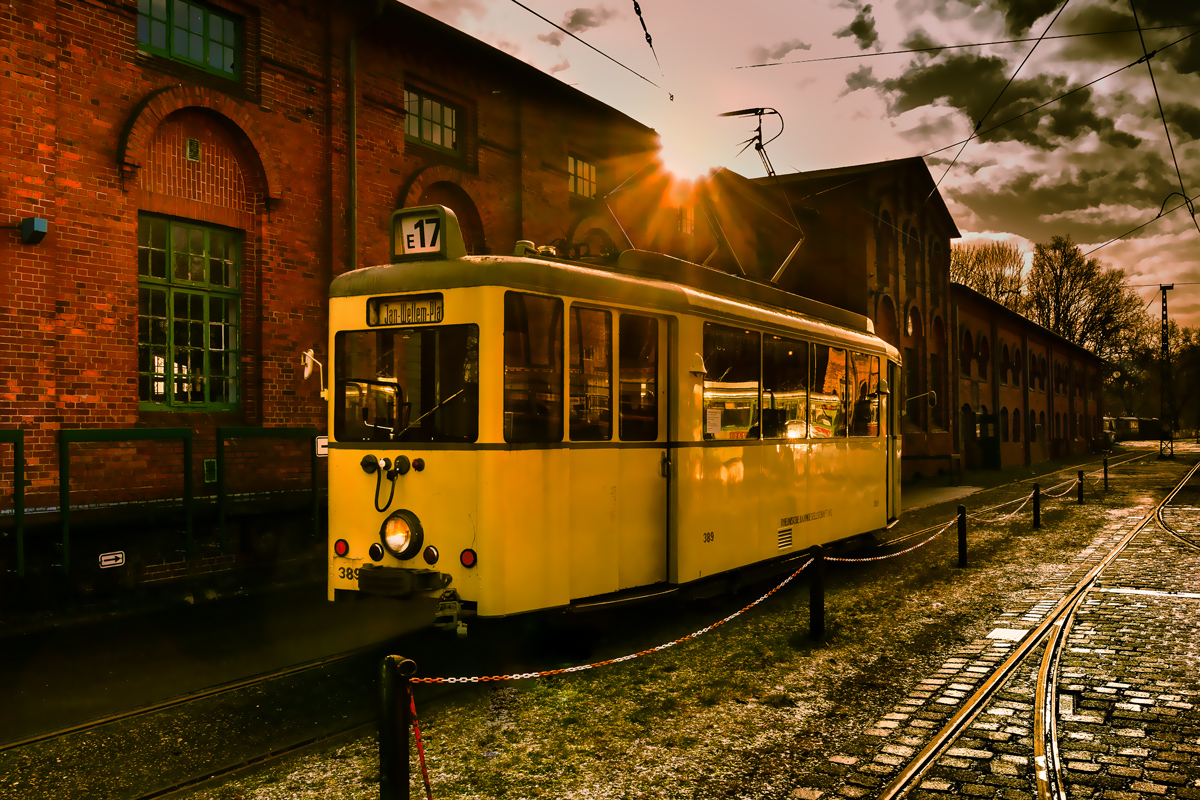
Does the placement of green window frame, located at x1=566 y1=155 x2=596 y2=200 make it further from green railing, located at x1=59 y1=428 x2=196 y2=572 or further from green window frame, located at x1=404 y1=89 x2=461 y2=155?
green railing, located at x1=59 y1=428 x2=196 y2=572

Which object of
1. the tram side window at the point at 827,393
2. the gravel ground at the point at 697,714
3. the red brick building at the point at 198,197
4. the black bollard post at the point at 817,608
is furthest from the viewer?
the tram side window at the point at 827,393

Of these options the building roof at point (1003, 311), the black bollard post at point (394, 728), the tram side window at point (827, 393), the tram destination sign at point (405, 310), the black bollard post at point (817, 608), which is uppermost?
the building roof at point (1003, 311)

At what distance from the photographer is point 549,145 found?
15766mm

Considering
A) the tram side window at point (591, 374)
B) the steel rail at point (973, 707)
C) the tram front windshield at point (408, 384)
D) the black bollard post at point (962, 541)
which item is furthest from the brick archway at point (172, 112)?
the black bollard post at point (962, 541)

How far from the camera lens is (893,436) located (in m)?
12.3

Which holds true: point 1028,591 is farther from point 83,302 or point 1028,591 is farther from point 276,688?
point 83,302

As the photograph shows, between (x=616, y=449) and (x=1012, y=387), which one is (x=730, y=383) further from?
(x=1012, y=387)

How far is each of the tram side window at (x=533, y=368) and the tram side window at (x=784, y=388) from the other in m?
2.86

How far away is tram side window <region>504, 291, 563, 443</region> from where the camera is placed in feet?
19.7

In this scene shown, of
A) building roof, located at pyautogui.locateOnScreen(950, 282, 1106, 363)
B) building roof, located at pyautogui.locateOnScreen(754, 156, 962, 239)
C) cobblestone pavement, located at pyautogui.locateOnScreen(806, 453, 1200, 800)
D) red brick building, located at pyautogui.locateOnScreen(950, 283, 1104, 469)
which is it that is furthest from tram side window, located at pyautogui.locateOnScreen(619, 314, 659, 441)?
building roof, located at pyautogui.locateOnScreen(950, 282, 1106, 363)

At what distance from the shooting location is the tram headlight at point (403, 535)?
19.8 ft

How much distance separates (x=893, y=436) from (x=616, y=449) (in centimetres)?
704

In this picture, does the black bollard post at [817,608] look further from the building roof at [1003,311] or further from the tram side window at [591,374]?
the building roof at [1003,311]

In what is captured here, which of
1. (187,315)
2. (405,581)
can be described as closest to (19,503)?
(187,315)
